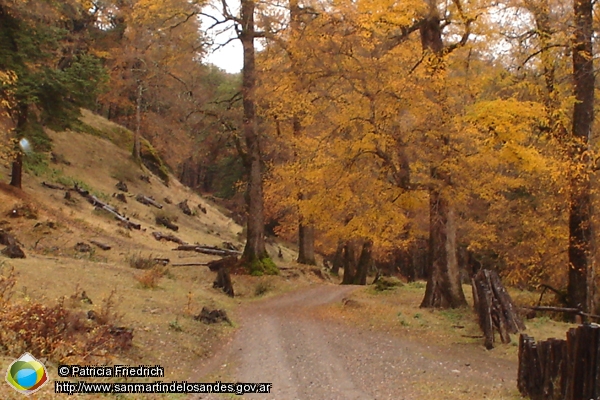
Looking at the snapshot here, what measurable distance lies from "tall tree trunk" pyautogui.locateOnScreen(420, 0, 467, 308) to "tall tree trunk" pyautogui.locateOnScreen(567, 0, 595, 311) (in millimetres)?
3211

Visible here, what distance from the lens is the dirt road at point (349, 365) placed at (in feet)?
26.2

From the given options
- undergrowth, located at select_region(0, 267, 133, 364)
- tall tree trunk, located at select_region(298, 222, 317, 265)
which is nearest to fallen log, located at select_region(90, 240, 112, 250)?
tall tree trunk, located at select_region(298, 222, 317, 265)

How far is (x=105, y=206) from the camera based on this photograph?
27125 mm

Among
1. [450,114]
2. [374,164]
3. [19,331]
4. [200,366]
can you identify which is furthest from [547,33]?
[19,331]

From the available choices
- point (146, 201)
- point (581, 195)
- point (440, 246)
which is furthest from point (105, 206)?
point (581, 195)

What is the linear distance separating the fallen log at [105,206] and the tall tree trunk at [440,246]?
16199 mm

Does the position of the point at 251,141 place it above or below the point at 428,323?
above

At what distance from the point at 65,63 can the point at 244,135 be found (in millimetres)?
21417

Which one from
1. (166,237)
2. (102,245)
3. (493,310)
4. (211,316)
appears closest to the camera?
(493,310)

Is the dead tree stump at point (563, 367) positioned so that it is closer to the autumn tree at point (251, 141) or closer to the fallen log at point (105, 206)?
the autumn tree at point (251, 141)

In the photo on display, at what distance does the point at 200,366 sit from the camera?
9328 millimetres

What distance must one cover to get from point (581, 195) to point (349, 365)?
902 cm

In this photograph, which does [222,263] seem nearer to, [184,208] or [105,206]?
[105,206]

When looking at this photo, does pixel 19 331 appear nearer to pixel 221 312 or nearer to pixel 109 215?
pixel 221 312
